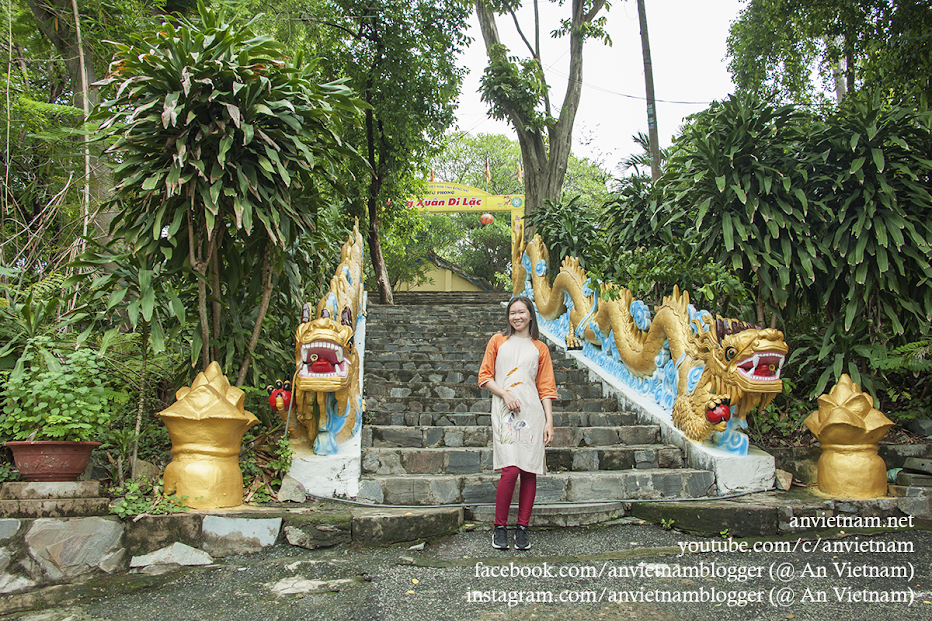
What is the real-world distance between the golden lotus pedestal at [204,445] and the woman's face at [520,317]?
151 centimetres

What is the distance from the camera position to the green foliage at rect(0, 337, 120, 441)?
3.01 meters

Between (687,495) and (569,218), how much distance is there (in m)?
4.77

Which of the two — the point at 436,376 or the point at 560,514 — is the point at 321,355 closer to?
the point at 560,514

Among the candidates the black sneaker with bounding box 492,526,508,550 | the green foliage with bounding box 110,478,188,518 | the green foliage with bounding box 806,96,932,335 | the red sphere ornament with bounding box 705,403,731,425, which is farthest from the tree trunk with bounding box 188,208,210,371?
the green foliage with bounding box 806,96,932,335

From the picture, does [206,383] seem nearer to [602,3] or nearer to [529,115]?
[529,115]

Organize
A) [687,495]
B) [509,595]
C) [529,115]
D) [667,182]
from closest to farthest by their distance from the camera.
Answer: [509,595]
[687,495]
[667,182]
[529,115]

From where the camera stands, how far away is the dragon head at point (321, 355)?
11.5 ft

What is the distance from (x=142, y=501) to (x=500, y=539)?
175 cm

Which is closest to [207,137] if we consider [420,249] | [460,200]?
[460,200]

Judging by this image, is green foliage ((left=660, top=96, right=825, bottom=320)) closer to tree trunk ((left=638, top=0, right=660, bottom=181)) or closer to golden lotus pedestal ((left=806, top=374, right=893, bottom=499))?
golden lotus pedestal ((left=806, top=374, right=893, bottom=499))

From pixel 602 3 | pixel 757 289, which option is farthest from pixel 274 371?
pixel 602 3

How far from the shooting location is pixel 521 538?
9.93ft

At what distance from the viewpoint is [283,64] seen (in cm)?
352

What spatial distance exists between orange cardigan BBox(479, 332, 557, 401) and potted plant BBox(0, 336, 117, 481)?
6.27 ft
